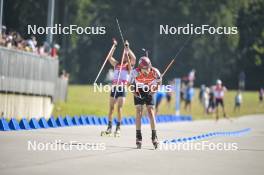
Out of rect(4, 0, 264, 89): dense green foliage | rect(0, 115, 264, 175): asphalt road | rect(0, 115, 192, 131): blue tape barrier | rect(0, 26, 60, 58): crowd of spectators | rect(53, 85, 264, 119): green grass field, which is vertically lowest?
rect(0, 115, 264, 175): asphalt road

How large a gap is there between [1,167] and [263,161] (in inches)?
242

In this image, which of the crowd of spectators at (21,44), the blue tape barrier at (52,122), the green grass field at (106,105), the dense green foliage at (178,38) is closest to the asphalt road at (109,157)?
the blue tape barrier at (52,122)

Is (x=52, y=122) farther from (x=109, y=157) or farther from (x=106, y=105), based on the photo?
(x=106, y=105)

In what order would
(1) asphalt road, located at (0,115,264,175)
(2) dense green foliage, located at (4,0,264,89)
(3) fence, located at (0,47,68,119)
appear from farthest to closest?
1. (2) dense green foliage, located at (4,0,264,89)
2. (3) fence, located at (0,47,68,119)
3. (1) asphalt road, located at (0,115,264,175)

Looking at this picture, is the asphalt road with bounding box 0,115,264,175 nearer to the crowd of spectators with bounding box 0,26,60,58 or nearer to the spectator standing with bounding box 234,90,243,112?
the crowd of spectators with bounding box 0,26,60,58

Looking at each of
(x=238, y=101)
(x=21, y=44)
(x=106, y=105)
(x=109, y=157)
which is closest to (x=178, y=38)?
(x=238, y=101)

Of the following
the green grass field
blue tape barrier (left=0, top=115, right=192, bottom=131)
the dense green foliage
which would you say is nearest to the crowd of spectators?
the green grass field

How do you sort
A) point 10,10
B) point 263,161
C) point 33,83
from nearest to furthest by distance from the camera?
point 263,161 < point 33,83 < point 10,10

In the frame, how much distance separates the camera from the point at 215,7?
286ft

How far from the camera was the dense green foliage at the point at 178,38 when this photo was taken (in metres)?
79.5

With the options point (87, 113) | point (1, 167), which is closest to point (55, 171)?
point (1, 167)

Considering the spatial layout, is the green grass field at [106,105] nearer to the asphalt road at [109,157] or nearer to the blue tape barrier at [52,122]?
the blue tape barrier at [52,122]

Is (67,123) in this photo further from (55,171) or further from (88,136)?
(55,171)

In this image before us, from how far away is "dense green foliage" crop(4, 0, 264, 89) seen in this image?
3130 inches
